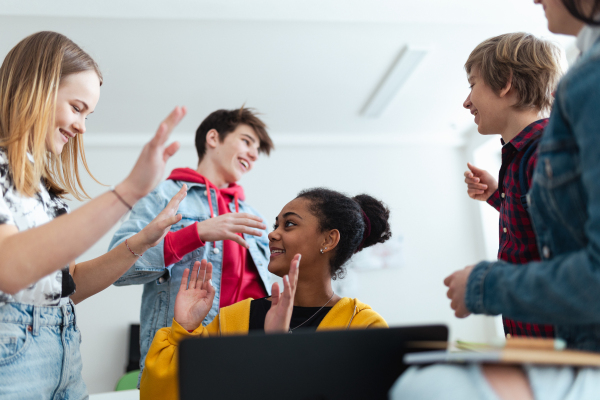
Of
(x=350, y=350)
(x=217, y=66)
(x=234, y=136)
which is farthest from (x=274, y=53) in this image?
(x=350, y=350)

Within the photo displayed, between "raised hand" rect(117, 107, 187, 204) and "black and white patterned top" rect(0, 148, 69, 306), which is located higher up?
"raised hand" rect(117, 107, 187, 204)

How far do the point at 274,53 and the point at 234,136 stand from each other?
1448 millimetres

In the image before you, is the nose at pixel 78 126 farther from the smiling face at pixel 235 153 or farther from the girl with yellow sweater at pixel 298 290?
the smiling face at pixel 235 153

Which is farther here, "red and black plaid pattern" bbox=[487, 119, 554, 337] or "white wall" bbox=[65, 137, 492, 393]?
"white wall" bbox=[65, 137, 492, 393]

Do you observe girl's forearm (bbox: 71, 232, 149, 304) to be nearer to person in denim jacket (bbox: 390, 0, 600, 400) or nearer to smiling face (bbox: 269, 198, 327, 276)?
smiling face (bbox: 269, 198, 327, 276)

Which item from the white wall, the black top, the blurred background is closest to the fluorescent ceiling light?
the blurred background

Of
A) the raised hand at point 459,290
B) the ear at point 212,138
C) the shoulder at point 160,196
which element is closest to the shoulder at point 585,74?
the raised hand at point 459,290

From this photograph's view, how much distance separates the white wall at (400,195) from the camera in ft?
15.3

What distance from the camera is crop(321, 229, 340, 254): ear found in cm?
175

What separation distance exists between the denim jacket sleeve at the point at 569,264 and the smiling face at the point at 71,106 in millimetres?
1075

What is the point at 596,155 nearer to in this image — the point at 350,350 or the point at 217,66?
the point at 350,350

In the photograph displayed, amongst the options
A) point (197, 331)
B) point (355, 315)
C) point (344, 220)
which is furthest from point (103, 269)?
point (344, 220)

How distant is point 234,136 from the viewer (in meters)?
2.25

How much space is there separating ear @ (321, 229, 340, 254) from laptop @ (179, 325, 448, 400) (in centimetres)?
91
